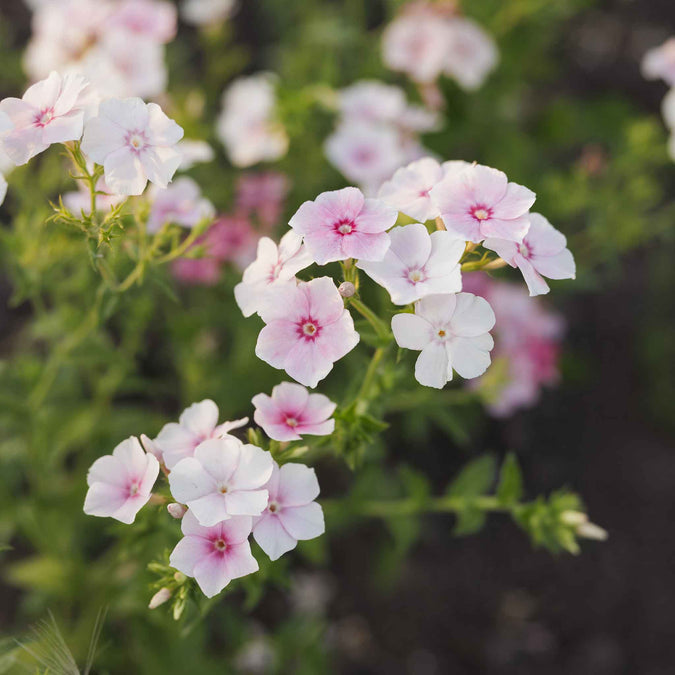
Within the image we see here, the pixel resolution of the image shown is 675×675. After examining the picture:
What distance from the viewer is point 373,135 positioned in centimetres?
299

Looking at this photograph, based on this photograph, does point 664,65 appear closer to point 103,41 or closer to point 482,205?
point 482,205

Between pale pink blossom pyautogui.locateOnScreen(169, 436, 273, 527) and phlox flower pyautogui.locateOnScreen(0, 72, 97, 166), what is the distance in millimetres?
732

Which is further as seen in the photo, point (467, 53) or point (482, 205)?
point (467, 53)

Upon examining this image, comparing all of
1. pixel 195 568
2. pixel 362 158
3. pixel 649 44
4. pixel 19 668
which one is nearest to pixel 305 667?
pixel 19 668

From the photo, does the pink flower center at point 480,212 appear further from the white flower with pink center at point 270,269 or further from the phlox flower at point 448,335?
the white flower with pink center at point 270,269

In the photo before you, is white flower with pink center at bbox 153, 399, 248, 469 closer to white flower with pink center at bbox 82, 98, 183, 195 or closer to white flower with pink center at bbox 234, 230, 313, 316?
white flower with pink center at bbox 234, 230, 313, 316

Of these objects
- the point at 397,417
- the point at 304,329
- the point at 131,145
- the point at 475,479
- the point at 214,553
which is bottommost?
the point at 397,417

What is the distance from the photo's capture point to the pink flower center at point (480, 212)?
163 centimetres

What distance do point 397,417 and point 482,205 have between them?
7.54ft

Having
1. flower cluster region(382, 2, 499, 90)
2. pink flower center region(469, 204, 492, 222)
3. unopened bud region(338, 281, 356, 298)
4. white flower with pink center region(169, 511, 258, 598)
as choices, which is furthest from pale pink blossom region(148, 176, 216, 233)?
flower cluster region(382, 2, 499, 90)

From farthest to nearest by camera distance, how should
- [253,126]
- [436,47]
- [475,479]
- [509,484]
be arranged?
[436,47], [253,126], [475,479], [509,484]

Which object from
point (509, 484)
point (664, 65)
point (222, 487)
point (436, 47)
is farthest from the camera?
point (436, 47)

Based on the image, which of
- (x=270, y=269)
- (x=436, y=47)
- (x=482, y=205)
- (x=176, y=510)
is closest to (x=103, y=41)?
(x=436, y=47)

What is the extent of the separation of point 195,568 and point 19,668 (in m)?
1.55
